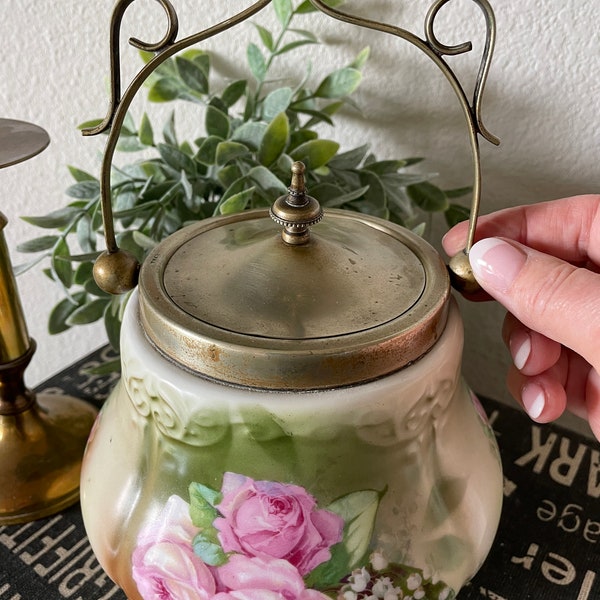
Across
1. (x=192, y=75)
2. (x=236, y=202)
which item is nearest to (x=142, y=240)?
(x=236, y=202)

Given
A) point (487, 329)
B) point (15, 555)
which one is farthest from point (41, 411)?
point (487, 329)

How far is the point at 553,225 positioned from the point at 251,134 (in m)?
0.28

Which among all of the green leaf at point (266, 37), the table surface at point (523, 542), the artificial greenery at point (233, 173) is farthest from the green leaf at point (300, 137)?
the table surface at point (523, 542)

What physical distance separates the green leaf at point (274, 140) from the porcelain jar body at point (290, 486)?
0.78 feet

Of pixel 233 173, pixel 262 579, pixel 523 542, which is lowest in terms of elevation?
pixel 523 542

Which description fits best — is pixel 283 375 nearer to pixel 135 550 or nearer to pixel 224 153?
pixel 135 550

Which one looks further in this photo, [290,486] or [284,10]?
[284,10]

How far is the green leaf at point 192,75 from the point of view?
26.8 inches

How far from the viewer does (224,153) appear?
1.99ft

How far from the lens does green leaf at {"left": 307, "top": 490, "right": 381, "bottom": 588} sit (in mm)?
396

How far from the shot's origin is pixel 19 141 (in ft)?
1.68

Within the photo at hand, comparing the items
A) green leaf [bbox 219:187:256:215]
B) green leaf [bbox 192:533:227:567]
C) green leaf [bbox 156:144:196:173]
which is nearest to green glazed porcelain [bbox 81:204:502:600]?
green leaf [bbox 192:533:227:567]

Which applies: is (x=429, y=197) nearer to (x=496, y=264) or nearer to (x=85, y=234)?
(x=496, y=264)

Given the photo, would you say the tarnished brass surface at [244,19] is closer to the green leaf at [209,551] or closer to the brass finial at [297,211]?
the brass finial at [297,211]
